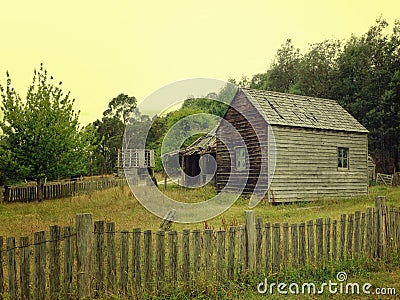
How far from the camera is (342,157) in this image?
24375 millimetres

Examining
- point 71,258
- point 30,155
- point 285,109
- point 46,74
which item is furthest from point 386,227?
point 46,74

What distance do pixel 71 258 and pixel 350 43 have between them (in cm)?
5012

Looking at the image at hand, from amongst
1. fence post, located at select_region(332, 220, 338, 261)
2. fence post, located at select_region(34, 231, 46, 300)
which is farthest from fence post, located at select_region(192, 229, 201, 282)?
fence post, located at select_region(332, 220, 338, 261)

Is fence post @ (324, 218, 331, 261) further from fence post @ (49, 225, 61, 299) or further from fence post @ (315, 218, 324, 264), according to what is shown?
fence post @ (49, 225, 61, 299)

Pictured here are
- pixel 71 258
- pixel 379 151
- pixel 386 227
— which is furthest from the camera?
pixel 379 151

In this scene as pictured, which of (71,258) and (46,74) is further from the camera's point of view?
(46,74)

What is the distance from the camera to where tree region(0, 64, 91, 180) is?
23.5 meters

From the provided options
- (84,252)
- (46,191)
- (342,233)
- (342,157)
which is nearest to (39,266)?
(84,252)

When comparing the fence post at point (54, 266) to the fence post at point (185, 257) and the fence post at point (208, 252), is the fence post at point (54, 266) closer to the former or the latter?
the fence post at point (185, 257)

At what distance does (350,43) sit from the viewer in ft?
164

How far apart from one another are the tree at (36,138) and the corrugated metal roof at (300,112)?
10.9 m

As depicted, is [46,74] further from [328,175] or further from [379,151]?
[379,151]

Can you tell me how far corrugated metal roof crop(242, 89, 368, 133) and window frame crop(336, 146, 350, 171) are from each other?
1171 mm

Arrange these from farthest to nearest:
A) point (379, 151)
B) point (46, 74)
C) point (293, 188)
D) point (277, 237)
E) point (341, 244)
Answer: point (379, 151) → point (46, 74) → point (293, 188) → point (341, 244) → point (277, 237)
